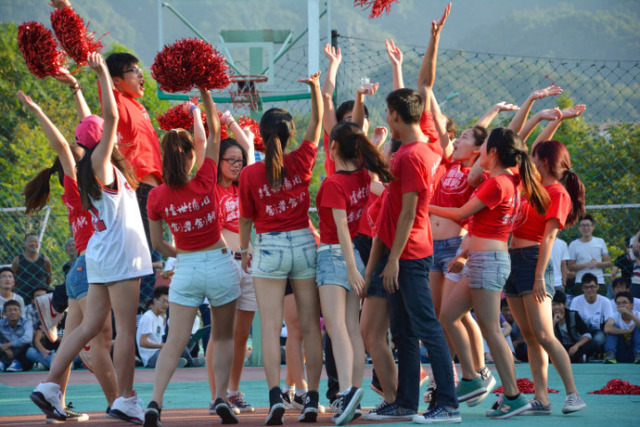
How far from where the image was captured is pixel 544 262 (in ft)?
17.7

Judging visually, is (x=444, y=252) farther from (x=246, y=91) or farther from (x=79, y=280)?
(x=246, y=91)

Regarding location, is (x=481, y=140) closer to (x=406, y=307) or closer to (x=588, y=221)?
(x=406, y=307)

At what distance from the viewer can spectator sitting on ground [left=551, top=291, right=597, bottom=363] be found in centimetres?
1045

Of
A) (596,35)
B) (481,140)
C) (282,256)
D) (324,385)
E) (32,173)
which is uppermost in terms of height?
(596,35)

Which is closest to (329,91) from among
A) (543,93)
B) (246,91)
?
(543,93)

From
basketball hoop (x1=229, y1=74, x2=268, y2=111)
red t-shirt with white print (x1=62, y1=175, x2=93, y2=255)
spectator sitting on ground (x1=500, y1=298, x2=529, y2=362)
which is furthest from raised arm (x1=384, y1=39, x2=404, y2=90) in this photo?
spectator sitting on ground (x1=500, y1=298, x2=529, y2=362)

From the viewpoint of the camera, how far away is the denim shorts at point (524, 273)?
17.9 ft

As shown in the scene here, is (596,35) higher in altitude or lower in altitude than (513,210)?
higher

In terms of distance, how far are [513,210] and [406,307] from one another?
1012 mm

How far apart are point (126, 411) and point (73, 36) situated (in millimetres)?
2333

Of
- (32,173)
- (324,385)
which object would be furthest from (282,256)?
(32,173)

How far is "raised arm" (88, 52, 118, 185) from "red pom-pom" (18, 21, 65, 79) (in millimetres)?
339

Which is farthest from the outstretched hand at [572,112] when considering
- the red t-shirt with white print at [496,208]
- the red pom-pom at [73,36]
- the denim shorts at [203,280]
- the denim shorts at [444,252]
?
the red pom-pom at [73,36]

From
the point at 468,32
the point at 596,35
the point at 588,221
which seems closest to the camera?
the point at 588,221
